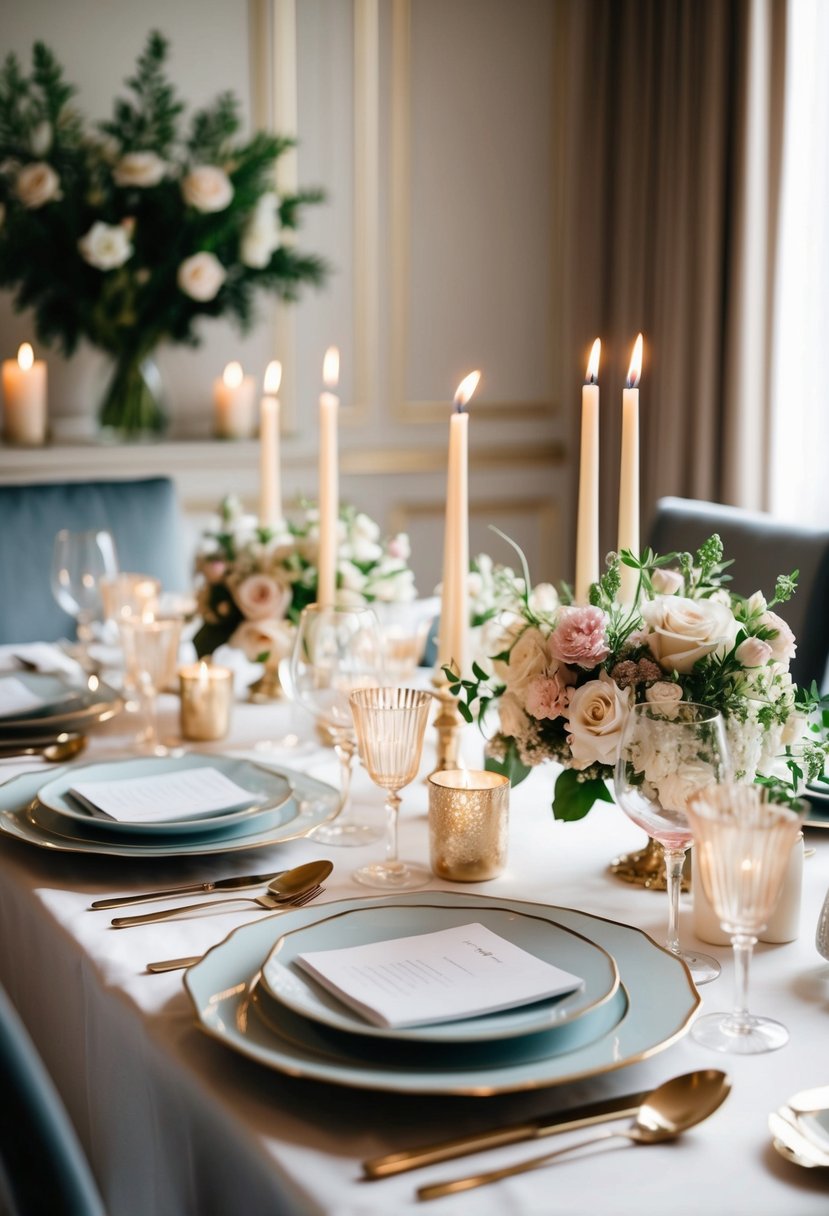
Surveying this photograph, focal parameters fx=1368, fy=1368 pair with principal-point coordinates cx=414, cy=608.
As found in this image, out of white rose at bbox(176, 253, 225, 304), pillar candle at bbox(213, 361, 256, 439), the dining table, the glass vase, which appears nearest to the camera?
the dining table

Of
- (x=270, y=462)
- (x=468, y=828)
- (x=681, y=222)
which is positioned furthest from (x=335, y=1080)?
(x=681, y=222)

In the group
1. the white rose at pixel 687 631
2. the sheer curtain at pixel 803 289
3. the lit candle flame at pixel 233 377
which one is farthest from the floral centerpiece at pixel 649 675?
the sheer curtain at pixel 803 289

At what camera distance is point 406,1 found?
3.91 m

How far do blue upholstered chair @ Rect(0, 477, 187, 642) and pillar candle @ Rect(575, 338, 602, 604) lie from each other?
1573mm

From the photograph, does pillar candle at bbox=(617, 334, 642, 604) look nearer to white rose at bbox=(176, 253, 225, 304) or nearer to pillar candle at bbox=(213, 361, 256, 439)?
white rose at bbox=(176, 253, 225, 304)

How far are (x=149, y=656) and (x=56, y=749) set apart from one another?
154 millimetres

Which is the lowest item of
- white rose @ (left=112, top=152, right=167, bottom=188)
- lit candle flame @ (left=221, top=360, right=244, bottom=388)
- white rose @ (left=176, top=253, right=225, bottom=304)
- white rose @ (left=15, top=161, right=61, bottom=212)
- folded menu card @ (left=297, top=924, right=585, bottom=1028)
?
folded menu card @ (left=297, top=924, right=585, bottom=1028)

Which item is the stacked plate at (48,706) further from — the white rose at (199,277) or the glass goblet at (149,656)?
the white rose at (199,277)

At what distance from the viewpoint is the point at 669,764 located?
3.08 feet

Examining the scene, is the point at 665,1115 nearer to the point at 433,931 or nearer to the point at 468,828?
the point at 433,931

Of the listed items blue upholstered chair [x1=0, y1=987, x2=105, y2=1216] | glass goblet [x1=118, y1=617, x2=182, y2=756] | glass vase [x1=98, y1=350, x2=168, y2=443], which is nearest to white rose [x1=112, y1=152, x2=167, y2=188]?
glass vase [x1=98, y1=350, x2=168, y2=443]

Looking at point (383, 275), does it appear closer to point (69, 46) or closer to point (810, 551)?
point (69, 46)

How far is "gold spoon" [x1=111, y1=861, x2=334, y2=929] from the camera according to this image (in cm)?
108

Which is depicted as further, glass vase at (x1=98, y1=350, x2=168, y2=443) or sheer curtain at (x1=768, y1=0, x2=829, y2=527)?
glass vase at (x1=98, y1=350, x2=168, y2=443)
